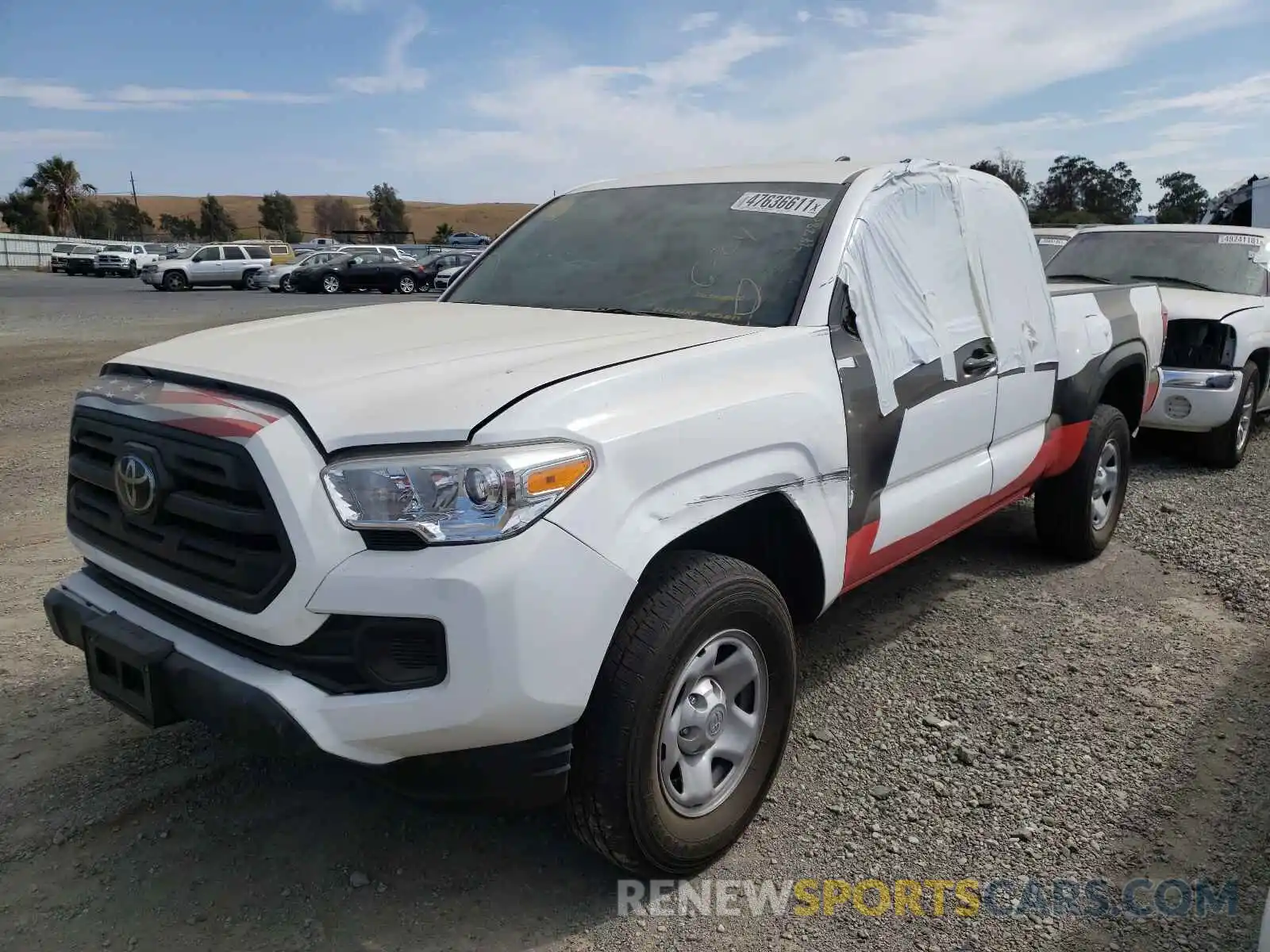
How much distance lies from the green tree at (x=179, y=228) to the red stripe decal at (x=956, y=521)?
86618mm

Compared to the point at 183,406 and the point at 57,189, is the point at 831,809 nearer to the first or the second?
the point at 183,406

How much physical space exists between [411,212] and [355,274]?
108m

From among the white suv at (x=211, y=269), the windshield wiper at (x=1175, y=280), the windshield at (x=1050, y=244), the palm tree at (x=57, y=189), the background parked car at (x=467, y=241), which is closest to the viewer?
the windshield wiper at (x=1175, y=280)

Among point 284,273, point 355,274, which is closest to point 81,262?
point 284,273

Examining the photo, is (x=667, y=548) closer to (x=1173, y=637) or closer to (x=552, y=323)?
(x=552, y=323)

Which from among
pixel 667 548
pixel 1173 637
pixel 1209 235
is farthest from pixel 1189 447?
pixel 667 548

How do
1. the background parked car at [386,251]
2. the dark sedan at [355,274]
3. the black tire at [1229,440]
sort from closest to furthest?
the black tire at [1229,440]
the dark sedan at [355,274]
the background parked car at [386,251]

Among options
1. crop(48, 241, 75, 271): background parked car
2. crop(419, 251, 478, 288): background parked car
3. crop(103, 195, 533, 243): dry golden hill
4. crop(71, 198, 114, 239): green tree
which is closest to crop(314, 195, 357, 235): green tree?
crop(103, 195, 533, 243): dry golden hill

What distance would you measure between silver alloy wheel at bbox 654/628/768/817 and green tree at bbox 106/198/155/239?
303ft

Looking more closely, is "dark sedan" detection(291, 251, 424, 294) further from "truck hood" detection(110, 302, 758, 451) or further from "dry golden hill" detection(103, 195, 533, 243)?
"dry golden hill" detection(103, 195, 533, 243)

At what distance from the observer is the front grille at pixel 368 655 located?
6.97ft

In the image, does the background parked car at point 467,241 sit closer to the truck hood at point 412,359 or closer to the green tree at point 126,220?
the green tree at point 126,220

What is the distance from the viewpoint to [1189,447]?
25.4 feet

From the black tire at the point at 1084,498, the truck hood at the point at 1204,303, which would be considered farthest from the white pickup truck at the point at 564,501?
the truck hood at the point at 1204,303
